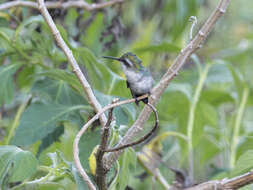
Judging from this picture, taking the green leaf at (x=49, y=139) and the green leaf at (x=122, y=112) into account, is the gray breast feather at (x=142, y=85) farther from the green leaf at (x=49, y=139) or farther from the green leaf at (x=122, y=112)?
the green leaf at (x=49, y=139)

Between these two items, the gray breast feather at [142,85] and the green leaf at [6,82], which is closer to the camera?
the gray breast feather at [142,85]

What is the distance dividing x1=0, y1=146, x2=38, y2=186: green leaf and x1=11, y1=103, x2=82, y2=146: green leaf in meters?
0.19

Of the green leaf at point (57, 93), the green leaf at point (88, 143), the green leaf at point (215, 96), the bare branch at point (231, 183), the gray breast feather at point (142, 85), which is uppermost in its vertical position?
the gray breast feather at point (142, 85)

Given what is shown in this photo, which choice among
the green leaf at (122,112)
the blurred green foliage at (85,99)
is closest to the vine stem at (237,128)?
the blurred green foliage at (85,99)

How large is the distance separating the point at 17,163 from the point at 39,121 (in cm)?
26

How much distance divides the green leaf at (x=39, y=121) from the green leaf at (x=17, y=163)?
0.19m

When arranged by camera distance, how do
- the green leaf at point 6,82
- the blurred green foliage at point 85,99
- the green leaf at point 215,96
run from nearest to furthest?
the blurred green foliage at point 85,99 < the green leaf at point 6,82 < the green leaf at point 215,96

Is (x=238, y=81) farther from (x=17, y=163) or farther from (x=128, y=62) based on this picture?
(x=17, y=163)

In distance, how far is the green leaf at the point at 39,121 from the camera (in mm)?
1011

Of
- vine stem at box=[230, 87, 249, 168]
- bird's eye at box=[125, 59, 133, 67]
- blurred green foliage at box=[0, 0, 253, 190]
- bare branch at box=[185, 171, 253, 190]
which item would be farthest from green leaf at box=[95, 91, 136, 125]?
vine stem at box=[230, 87, 249, 168]

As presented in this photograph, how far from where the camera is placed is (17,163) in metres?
0.78

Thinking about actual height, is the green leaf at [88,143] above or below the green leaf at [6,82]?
below

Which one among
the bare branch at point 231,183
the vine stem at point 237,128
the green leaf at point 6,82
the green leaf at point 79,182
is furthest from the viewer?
the vine stem at point 237,128

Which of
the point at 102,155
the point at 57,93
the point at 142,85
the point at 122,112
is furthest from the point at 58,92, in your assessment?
the point at 102,155
